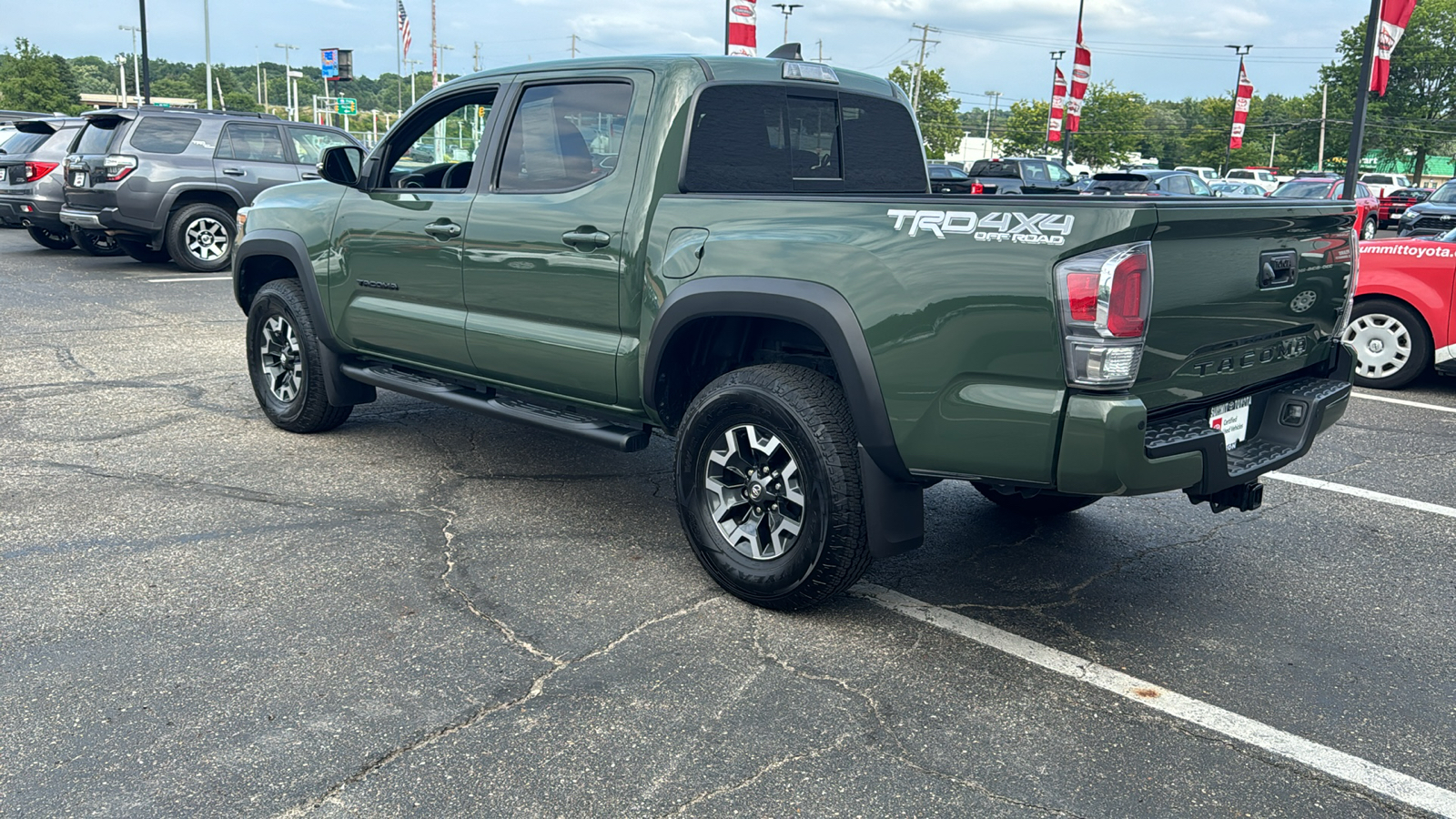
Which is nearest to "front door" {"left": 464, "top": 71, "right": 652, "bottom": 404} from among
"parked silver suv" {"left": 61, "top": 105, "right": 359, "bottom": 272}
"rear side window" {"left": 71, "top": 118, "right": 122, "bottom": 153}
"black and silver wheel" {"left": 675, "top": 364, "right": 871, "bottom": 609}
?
"black and silver wheel" {"left": 675, "top": 364, "right": 871, "bottom": 609}

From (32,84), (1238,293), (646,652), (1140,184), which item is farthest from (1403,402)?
(32,84)

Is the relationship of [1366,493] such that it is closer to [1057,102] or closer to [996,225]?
[996,225]

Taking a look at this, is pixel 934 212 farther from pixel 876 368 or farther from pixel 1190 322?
pixel 1190 322

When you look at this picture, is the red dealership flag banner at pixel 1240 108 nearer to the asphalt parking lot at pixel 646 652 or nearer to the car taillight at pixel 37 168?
the car taillight at pixel 37 168

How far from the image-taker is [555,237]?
173 inches

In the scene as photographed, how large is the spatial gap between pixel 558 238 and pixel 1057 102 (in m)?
40.2

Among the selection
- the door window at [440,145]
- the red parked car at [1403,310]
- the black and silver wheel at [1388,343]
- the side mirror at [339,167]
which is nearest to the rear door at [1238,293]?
the door window at [440,145]

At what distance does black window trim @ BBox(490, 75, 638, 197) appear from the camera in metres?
4.37

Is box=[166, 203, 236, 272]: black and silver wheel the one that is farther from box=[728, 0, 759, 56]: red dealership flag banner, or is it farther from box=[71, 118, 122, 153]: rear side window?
box=[728, 0, 759, 56]: red dealership flag banner

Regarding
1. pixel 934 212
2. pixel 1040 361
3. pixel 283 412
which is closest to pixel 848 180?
pixel 934 212

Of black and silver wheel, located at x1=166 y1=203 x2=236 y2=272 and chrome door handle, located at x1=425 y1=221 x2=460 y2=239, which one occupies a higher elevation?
chrome door handle, located at x1=425 y1=221 x2=460 y2=239

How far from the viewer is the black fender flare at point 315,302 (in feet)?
18.8

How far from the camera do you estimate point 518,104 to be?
482cm

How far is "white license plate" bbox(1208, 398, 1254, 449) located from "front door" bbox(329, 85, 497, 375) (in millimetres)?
3033
